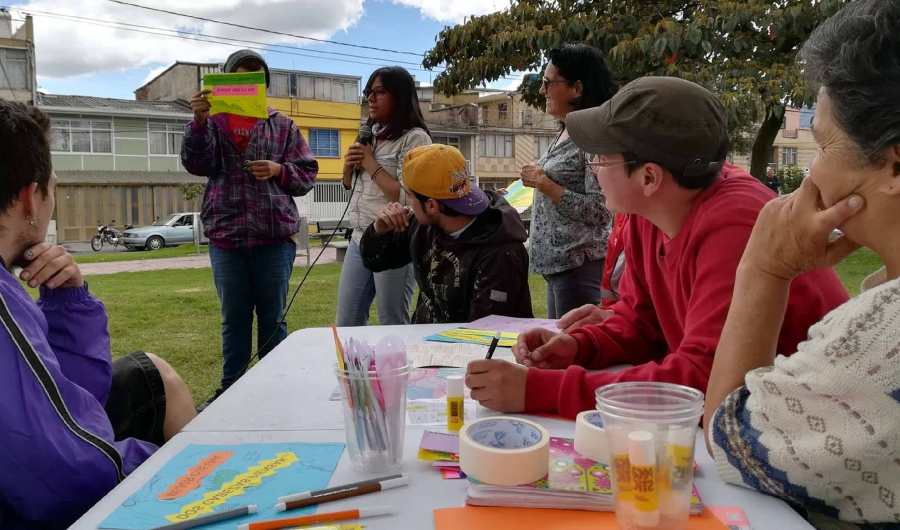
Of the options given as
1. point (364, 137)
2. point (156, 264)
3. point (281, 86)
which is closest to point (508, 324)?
point (364, 137)

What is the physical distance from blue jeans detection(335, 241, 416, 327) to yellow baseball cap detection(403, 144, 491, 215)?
28.6 inches

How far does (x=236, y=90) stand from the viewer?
3.19 metres

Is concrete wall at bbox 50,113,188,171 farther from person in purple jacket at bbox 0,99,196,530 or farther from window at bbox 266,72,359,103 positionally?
person in purple jacket at bbox 0,99,196,530

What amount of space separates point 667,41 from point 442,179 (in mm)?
5039

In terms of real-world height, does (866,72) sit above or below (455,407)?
above

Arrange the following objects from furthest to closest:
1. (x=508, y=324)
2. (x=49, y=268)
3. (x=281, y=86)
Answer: (x=281, y=86), (x=508, y=324), (x=49, y=268)

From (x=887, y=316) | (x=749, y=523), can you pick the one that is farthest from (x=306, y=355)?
(x=887, y=316)

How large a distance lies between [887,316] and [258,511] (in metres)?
0.89

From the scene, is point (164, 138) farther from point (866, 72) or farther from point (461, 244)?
point (866, 72)

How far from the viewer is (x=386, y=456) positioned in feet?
3.62

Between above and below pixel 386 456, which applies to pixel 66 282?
above

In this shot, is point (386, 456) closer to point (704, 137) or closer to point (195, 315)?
point (704, 137)

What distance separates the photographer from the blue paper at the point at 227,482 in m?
0.96

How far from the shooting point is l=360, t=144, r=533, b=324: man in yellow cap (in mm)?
2527
